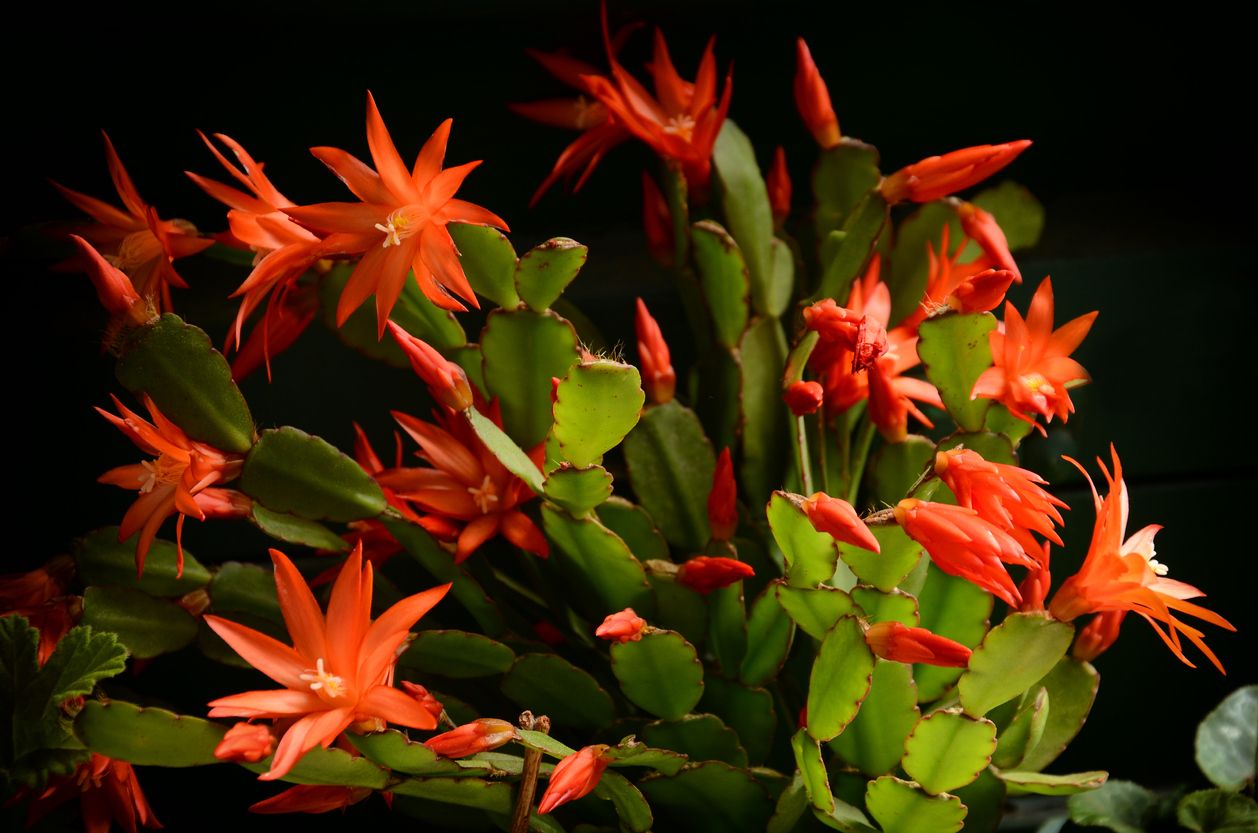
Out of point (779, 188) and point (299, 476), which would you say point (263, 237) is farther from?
point (779, 188)

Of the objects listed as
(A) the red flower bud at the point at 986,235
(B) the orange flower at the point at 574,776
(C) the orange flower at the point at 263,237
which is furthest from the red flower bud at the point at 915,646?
(C) the orange flower at the point at 263,237

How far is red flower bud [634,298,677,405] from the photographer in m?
0.74

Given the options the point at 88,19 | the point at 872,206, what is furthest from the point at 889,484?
the point at 88,19

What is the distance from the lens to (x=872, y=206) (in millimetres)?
740

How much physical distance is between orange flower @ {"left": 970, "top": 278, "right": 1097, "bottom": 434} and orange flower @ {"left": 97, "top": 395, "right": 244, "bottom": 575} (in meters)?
0.45

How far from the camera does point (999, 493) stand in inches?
23.4

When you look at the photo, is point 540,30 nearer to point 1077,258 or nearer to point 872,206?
point 872,206

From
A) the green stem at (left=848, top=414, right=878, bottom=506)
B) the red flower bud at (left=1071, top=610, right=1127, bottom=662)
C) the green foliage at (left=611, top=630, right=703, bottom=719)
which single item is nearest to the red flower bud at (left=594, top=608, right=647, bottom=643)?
the green foliage at (left=611, top=630, right=703, bottom=719)

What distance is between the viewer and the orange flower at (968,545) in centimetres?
56

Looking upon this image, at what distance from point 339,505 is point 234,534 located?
32 centimetres

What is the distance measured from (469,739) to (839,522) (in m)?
0.22

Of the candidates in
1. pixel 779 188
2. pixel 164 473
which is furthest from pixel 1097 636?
pixel 164 473

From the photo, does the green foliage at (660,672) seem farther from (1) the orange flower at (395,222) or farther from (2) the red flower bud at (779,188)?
(2) the red flower bud at (779,188)

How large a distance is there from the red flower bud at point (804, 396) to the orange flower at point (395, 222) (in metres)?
0.20
